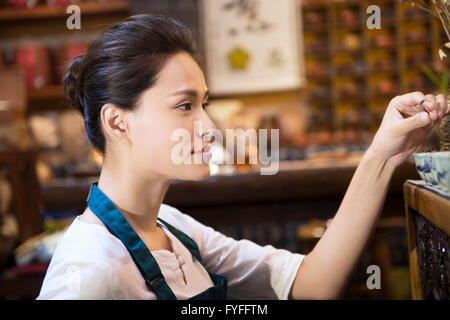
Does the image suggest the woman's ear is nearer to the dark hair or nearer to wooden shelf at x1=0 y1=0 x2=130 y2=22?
the dark hair

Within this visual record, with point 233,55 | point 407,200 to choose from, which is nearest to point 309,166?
point 407,200

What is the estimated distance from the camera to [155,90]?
0.86 meters

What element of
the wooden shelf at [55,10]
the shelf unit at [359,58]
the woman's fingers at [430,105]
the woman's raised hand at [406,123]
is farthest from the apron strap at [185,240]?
the shelf unit at [359,58]

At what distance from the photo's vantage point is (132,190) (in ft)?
2.93

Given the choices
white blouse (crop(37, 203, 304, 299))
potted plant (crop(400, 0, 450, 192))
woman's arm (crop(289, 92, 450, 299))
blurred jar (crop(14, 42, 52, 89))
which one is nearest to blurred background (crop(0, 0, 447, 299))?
blurred jar (crop(14, 42, 52, 89))

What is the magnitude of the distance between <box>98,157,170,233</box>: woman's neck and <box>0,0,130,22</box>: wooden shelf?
4.74 m

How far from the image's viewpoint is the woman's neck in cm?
89

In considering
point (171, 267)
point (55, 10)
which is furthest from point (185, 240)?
point (55, 10)

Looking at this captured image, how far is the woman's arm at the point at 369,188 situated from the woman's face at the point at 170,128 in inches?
11.3

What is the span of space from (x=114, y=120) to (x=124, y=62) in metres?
0.11

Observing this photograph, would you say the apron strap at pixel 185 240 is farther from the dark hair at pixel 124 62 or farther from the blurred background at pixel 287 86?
the blurred background at pixel 287 86

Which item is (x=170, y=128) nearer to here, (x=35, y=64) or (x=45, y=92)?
(x=45, y=92)

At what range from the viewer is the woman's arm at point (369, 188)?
0.86 m

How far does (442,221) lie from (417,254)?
259 millimetres
